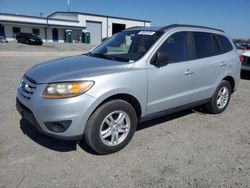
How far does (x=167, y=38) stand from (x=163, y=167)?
2027 mm

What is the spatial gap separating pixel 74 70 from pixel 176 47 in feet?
5.96

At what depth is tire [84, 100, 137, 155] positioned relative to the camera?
3234 mm

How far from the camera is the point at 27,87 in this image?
3400mm

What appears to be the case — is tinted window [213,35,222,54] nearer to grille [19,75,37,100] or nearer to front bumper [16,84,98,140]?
front bumper [16,84,98,140]

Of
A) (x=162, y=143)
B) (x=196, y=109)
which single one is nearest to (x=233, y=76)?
(x=196, y=109)

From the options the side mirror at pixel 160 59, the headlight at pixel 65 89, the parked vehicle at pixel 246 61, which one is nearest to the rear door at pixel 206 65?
the side mirror at pixel 160 59

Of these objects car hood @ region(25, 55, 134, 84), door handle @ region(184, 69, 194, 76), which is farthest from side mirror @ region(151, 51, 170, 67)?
door handle @ region(184, 69, 194, 76)

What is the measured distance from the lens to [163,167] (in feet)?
10.6

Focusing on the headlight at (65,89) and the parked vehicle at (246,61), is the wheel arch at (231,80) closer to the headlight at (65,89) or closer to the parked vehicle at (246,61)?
the headlight at (65,89)

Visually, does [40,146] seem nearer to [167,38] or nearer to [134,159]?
[134,159]

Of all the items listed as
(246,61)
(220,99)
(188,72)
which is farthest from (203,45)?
(246,61)

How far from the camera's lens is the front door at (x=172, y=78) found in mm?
3778

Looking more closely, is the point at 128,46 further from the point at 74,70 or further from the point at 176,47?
the point at 74,70

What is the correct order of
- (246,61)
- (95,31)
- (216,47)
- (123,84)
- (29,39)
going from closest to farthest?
(123,84) < (216,47) < (246,61) < (29,39) < (95,31)
